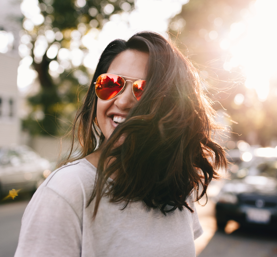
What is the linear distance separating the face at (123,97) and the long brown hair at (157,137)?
0.17ft

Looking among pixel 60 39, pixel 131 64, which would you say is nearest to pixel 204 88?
pixel 131 64

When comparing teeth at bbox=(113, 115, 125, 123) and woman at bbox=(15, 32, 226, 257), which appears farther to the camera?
teeth at bbox=(113, 115, 125, 123)

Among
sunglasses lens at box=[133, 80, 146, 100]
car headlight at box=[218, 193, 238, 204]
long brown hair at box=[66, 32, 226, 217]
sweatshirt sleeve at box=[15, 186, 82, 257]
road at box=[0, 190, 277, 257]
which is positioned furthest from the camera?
car headlight at box=[218, 193, 238, 204]

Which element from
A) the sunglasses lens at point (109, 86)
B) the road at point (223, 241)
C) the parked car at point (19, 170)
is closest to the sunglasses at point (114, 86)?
the sunglasses lens at point (109, 86)

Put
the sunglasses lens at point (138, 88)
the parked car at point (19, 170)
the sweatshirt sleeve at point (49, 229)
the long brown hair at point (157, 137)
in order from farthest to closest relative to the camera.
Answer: the parked car at point (19, 170)
the sunglasses lens at point (138, 88)
the long brown hair at point (157, 137)
the sweatshirt sleeve at point (49, 229)

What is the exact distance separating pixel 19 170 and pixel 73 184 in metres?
9.68

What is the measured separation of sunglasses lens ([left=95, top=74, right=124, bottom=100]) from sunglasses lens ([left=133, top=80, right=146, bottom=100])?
0.07m

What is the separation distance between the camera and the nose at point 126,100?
4.49 ft

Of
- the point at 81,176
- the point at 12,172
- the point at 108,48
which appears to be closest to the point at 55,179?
the point at 81,176

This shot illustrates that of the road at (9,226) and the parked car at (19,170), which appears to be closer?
the road at (9,226)

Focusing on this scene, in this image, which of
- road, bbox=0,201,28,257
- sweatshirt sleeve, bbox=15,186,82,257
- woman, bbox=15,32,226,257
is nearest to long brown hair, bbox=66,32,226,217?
woman, bbox=15,32,226,257

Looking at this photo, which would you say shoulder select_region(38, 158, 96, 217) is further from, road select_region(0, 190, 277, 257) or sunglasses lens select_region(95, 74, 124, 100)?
road select_region(0, 190, 277, 257)

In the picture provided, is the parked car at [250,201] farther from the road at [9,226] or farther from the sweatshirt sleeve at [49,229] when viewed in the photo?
the sweatshirt sleeve at [49,229]

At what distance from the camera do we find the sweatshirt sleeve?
96cm
